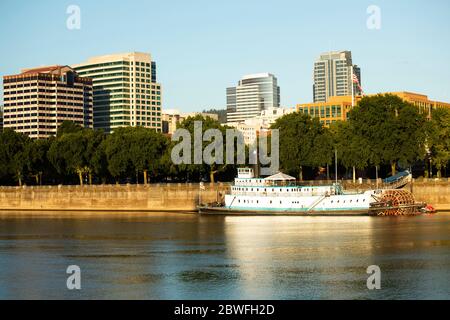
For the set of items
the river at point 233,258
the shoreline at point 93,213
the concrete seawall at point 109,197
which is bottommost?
the river at point 233,258

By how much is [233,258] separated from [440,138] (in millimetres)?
67120

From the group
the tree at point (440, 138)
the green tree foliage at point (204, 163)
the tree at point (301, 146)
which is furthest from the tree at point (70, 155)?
the tree at point (440, 138)

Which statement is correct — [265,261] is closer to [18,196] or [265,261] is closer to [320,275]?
[320,275]

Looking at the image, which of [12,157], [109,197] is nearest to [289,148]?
[109,197]

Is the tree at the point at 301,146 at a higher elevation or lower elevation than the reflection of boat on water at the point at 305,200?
higher

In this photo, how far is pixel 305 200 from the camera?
107 meters

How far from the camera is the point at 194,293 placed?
50188mm

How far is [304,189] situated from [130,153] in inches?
1659

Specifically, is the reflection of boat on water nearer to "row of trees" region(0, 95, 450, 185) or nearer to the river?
the river

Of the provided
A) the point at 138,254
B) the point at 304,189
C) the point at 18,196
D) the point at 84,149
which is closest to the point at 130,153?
the point at 84,149

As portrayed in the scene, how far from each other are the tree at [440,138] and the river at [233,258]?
71.4ft

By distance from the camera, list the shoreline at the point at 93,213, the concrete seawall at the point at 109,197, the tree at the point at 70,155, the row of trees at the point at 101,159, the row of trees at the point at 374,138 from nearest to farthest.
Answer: the shoreline at the point at 93,213, the row of trees at the point at 374,138, the concrete seawall at the point at 109,197, the row of trees at the point at 101,159, the tree at the point at 70,155

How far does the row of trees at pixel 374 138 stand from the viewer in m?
122

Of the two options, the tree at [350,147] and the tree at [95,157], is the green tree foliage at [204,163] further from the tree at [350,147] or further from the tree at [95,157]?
the tree at [350,147]
